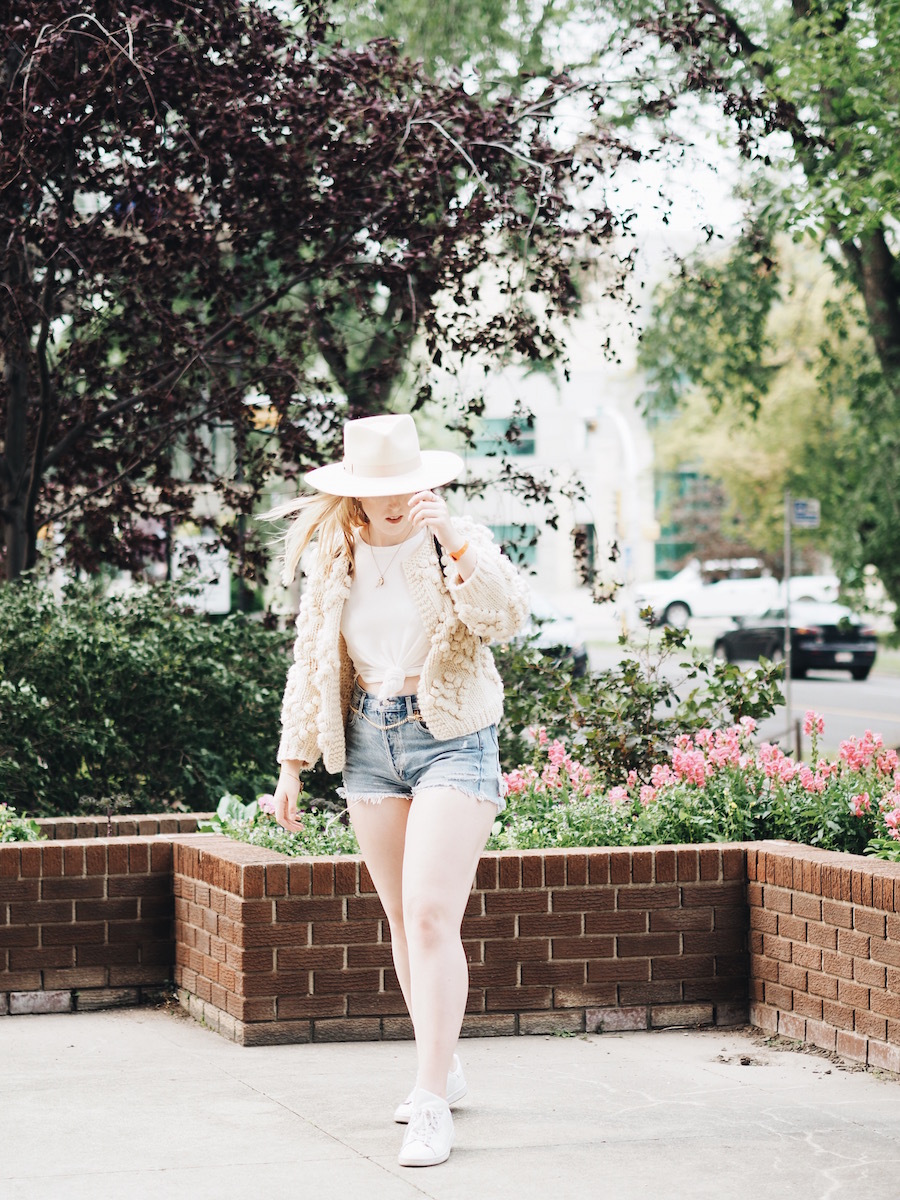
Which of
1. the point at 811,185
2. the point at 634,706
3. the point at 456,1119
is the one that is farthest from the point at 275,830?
the point at 811,185

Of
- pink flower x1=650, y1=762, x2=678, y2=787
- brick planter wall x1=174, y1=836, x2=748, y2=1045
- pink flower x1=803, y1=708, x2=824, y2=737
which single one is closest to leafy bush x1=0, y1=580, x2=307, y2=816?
brick planter wall x1=174, y1=836, x2=748, y2=1045

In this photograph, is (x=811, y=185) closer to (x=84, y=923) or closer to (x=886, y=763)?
(x=886, y=763)

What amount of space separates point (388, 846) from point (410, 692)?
45 centimetres

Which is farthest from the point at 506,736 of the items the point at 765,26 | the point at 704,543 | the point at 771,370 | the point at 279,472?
the point at 704,543

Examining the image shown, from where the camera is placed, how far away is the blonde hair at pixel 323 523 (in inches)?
186

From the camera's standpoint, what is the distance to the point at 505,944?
230 inches

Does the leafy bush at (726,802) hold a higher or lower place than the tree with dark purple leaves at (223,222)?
lower

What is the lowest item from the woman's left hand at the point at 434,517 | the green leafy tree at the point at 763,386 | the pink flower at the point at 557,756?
the pink flower at the point at 557,756

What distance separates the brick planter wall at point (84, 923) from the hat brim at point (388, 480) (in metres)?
2.30

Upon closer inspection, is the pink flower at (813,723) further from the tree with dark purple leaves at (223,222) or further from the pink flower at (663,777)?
the tree with dark purple leaves at (223,222)

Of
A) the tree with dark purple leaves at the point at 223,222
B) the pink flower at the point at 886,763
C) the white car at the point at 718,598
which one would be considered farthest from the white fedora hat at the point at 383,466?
the white car at the point at 718,598

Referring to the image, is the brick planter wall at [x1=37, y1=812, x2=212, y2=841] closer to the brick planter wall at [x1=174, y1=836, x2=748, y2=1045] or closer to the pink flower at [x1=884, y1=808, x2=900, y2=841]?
the brick planter wall at [x1=174, y1=836, x2=748, y2=1045]

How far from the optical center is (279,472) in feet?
30.0

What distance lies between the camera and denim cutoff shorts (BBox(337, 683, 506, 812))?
448 centimetres
